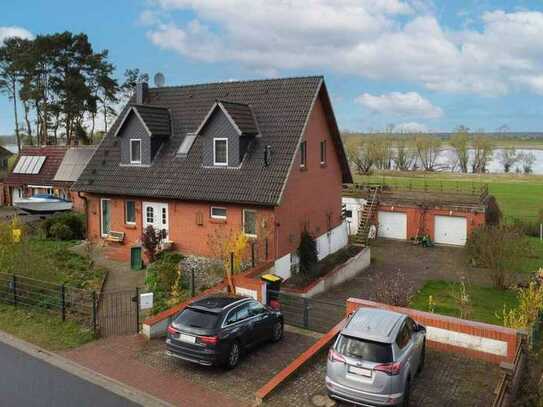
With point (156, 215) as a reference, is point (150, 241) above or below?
below

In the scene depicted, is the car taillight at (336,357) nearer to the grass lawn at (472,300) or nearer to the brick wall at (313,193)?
the brick wall at (313,193)

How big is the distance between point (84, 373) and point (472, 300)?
1829cm

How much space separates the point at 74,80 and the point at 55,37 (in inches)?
177

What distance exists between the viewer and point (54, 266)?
21.4m

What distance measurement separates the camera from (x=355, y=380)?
1001 centimetres

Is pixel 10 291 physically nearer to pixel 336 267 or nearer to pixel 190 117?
pixel 190 117

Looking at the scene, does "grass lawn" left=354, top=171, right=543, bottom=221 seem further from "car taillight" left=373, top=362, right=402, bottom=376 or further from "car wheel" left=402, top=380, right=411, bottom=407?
"car taillight" left=373, top=362, right=402, bottom=376

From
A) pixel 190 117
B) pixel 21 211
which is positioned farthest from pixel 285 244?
pixel 21 211

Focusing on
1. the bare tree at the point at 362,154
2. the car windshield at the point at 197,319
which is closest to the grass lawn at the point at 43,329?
the car windshield at the point at 197,319

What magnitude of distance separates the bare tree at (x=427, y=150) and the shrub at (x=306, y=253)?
86.3 m

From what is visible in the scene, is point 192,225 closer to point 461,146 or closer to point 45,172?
point 45,172

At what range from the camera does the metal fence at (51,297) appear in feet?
51.9

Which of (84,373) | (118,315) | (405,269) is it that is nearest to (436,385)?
(84,373)

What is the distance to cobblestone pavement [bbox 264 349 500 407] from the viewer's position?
10.9m
